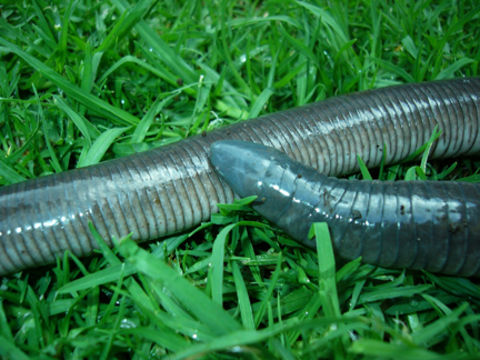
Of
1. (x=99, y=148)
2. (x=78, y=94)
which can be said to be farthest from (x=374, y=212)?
(x=78, y=94)

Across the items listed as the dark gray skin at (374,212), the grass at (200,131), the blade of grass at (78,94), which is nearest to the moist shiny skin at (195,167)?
the grass at (200,131)

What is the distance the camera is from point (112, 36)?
2.86 m

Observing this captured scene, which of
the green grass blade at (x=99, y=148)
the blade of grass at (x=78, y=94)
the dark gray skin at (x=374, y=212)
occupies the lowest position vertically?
the dark gray skin at (x=374, y=212)

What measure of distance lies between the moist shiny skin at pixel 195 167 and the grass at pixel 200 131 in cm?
16

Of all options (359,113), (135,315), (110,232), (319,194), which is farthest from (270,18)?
(135,315)

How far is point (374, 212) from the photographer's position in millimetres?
→ 2008

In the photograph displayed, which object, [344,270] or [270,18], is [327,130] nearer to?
[344,270]

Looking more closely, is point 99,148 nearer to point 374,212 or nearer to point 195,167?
point 195,167

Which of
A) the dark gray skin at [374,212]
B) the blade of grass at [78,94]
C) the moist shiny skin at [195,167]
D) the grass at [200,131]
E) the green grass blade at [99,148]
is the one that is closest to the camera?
the grass at [200,131]

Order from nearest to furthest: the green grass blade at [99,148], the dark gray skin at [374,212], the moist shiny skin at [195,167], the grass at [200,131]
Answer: the grass at [200,131] → the dark gray skin at [374,212] → the moist shiny skin at [195,167] → the green grass blade at [99,148]

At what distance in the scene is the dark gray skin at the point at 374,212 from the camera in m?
1.97

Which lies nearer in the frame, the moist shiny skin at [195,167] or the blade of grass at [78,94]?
the moist shiny skin at [195,167]

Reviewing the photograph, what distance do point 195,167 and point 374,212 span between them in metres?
1.04

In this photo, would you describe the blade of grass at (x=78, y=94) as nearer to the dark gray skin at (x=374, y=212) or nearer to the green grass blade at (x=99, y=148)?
the green grass blade at (x=99, y=148)
